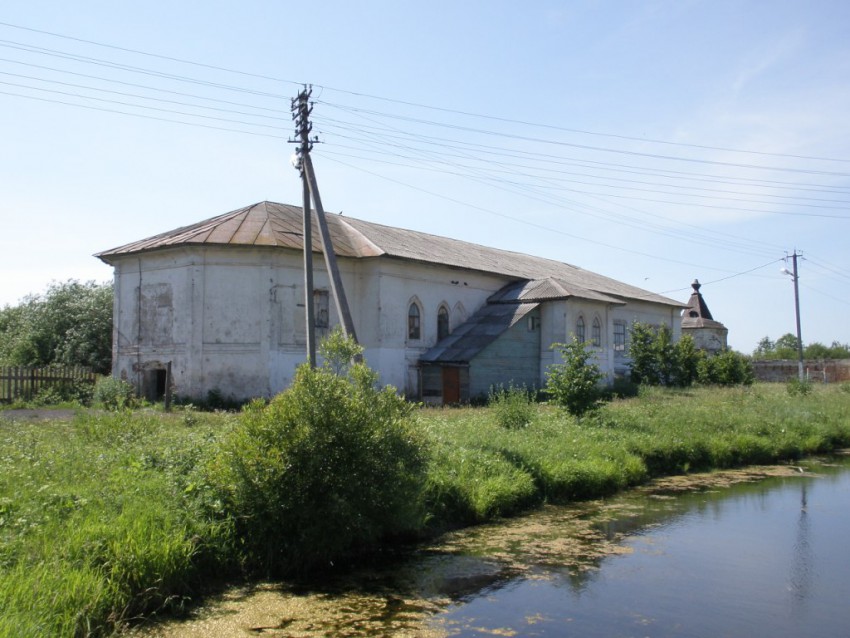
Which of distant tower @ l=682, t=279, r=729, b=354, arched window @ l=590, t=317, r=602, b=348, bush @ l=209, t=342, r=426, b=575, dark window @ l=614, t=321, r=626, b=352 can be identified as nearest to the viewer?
bush @ l=209, t=342, r=426, b=575

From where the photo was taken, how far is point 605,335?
32.7 meters

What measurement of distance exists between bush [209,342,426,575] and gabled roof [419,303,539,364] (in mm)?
17922

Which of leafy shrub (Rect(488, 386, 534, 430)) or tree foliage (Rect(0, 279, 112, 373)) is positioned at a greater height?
tree foliage (Rect(0, 279, 112, 373))

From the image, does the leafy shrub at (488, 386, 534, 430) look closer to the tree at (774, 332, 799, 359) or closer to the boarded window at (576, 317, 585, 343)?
the boarded window at (576, 317, 585, 343)

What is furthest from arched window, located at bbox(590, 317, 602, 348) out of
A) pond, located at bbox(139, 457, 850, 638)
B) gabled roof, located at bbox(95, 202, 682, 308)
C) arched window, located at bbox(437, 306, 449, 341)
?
pond, located at bbox(139, 457, 850, 638)

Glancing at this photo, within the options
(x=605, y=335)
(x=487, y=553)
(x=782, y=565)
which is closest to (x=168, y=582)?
(x=487, y=553)

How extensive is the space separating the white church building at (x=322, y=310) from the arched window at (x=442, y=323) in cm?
8

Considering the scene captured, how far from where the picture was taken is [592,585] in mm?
8656

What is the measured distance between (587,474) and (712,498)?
2.38 metres

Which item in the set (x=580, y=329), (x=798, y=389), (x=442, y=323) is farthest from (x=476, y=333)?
(x=798, y=389)

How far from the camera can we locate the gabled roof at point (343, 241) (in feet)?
81.9

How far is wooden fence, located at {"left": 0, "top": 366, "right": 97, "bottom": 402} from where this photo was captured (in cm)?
2325

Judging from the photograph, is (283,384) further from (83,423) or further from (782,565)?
(782,565)

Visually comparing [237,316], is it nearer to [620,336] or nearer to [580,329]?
[580,329]
